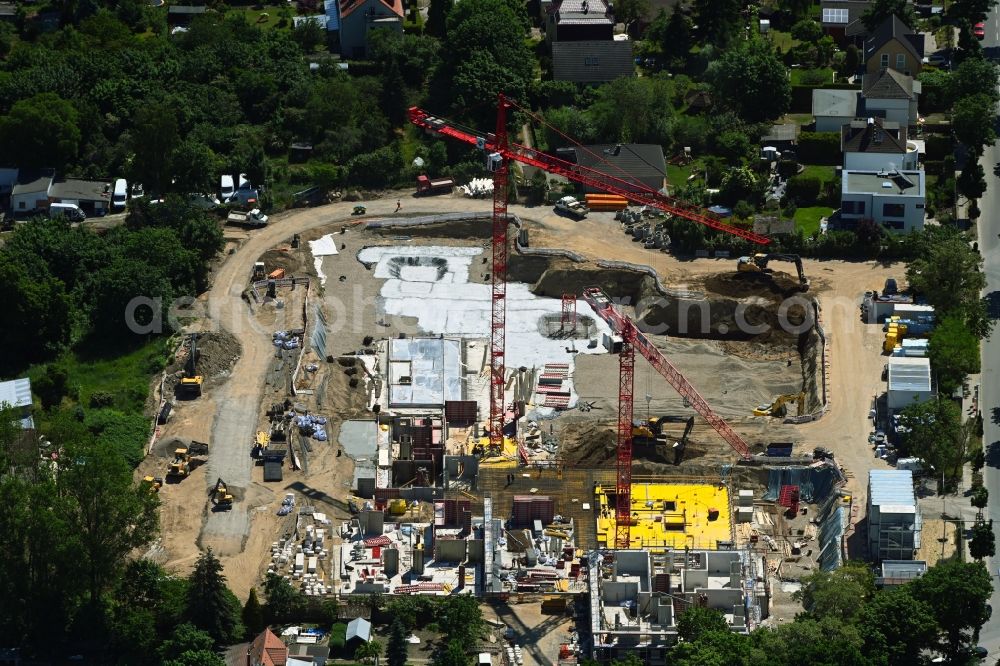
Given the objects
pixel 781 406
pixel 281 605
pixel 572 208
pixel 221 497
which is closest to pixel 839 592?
pixel 781 406

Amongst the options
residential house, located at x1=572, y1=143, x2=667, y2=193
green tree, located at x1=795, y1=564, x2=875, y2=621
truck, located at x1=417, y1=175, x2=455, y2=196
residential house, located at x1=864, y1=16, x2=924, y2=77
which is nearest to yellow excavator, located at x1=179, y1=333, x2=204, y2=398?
truck, located at x1=417, y1=175, x2=455, y2=196

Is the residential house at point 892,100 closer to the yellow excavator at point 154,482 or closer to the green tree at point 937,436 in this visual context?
the green tree at point 937,436

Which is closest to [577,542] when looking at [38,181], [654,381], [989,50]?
[654,381]

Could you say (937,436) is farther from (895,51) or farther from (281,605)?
(895,51)

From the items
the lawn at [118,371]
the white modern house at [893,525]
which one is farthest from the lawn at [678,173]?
the white modern house at [893,525]

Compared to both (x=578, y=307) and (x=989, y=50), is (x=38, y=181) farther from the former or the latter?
→ (x=989, y=50)

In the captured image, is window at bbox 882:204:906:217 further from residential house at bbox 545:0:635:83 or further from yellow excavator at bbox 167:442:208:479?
yellow excavator at bbox 167:442:208:479

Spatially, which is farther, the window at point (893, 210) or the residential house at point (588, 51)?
the residential house at point (588, 51)
